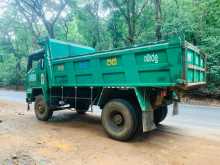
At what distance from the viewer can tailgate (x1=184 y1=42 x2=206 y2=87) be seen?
472 cm

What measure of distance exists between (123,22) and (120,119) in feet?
54.8

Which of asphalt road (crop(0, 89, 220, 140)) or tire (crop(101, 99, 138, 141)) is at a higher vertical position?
tire (crop(101, 99, 138, 141))

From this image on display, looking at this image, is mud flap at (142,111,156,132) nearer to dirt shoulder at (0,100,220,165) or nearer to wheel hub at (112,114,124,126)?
dirt shoulder at (0,100,220,165)

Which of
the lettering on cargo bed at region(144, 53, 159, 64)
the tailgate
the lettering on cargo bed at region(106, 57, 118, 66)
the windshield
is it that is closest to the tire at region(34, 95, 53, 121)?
the windshield

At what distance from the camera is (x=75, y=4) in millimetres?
21266

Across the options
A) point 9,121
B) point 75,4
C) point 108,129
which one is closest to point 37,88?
point 9,121

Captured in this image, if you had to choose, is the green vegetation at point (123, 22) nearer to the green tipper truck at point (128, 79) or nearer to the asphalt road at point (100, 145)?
the green tipper truck at point (128, 79)

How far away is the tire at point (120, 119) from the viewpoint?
5.41 meters

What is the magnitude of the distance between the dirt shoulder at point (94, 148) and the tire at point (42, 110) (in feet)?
3.80

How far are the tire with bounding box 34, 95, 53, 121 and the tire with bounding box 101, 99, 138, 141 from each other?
2951mm

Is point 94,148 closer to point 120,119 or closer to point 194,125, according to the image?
point 120,119

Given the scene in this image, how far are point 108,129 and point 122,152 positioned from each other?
3.92ft

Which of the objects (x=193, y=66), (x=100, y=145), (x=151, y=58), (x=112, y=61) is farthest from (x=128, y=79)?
(x=100, y=145)

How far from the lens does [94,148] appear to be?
16.5 ft
